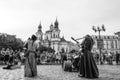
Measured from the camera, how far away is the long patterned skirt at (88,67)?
626 cm

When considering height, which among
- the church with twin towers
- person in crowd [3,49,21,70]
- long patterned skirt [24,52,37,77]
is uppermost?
the church with twin towers

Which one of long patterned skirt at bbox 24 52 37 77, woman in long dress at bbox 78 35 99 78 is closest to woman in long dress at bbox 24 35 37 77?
long patterned skirt at bbox 24 52 37 77

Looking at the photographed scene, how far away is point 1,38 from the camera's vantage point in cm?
5294

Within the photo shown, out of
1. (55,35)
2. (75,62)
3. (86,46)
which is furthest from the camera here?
(55,35)

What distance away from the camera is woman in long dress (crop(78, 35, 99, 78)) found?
6.27 meters

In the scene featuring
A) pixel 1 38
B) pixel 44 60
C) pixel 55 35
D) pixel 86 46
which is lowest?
pixel 44 60

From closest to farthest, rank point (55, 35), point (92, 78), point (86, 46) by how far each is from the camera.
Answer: point (92, 78)
point (86, 46)
point (55, 35)

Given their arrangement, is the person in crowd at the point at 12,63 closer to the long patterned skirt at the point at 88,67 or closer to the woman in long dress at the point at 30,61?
the woman in long dress at the point at 30,61

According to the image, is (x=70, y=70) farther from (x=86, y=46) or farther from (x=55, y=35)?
(x=55, y=35)

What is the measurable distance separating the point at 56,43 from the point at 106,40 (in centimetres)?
3764

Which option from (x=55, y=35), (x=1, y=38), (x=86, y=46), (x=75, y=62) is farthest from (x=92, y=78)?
(x=55, y=35)

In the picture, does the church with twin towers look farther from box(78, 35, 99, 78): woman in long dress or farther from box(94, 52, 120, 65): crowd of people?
box(78, 35, 99, 78): woman in long dress

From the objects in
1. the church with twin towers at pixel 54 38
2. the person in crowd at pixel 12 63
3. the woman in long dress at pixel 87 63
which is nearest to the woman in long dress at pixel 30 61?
the woman in long dress at pixel 87 63

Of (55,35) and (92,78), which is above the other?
(55,35)
